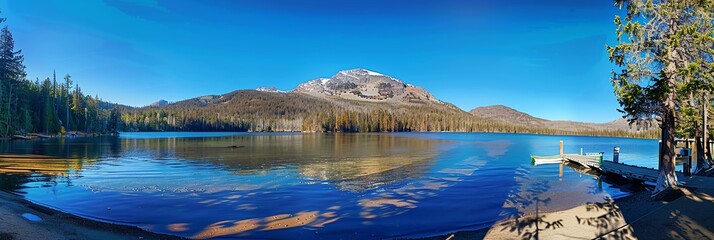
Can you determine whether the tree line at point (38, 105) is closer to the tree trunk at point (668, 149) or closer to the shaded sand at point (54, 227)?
the shaded sand at point (54, 227)

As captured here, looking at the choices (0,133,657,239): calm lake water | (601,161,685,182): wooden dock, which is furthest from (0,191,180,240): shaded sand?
(601,161,685,182): wooden dock

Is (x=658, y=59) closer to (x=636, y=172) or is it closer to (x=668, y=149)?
(x=668, y=149)

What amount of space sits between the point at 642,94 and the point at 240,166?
30.9 meters

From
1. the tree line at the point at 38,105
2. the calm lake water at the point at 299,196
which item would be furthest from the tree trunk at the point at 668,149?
the tree line at the point at 38,105

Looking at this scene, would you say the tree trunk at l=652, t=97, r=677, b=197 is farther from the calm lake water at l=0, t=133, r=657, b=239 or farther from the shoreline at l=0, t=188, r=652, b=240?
the calm lake water at l=0, t=133, r=657, b=239

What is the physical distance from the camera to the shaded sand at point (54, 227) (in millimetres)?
11266

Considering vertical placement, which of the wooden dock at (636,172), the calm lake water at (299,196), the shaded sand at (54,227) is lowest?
the calm lake water at (299,196)

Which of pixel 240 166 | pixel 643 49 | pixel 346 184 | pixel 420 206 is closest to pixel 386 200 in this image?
pixel 420 206

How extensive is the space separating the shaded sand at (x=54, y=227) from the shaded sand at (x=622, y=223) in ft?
34.6

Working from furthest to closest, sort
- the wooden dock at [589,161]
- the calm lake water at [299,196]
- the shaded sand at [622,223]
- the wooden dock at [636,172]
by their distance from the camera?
1. the wooden dock at [589,161]
2. the wooden dock at [636,172]
3. the calm lake water at [299,196]
4. the shaded sand at [622,223]

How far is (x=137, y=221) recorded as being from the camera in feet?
50.0

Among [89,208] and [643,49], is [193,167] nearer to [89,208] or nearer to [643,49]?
[89,208]

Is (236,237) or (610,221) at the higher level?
(610,221)

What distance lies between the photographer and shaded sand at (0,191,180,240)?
11.3 m
